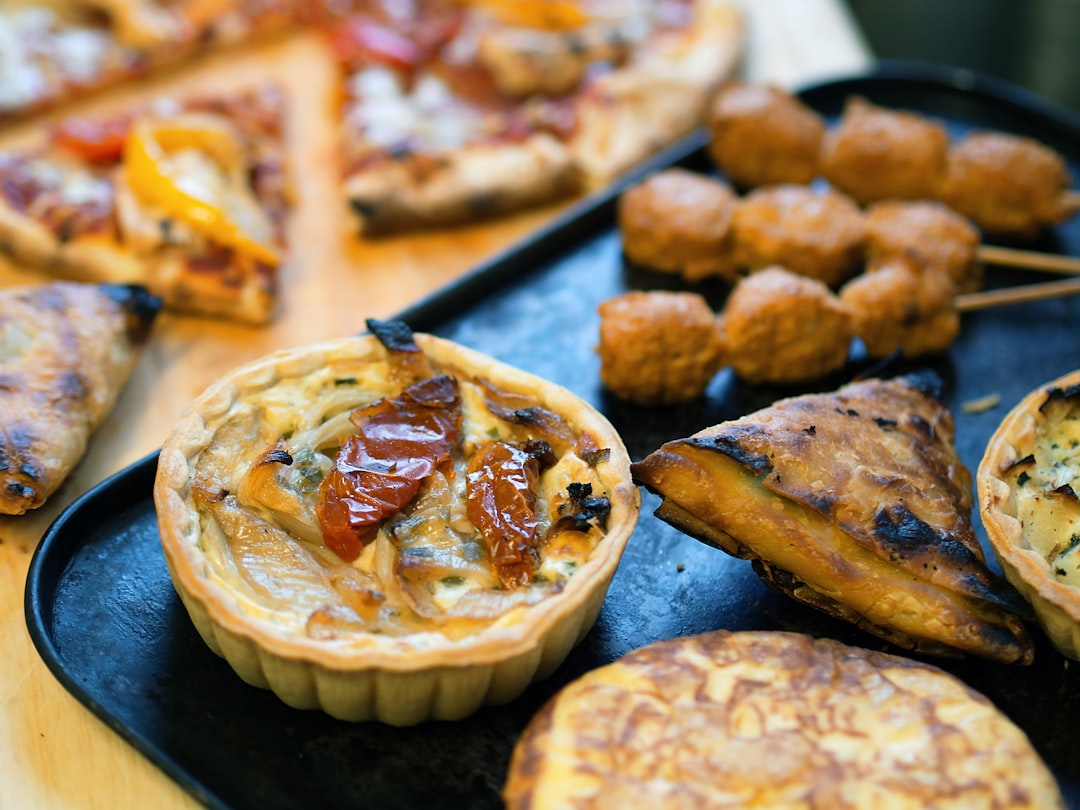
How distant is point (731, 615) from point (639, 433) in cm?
96

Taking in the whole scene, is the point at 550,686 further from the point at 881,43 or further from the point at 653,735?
the point at 881,43

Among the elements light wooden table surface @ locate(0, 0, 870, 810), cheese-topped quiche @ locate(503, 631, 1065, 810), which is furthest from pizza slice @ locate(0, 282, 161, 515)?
cheese-topped quiche @ locate(503, 631, 1065, 810)

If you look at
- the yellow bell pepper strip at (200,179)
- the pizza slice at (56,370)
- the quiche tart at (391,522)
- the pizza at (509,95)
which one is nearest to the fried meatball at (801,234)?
the pizza at (509,95)

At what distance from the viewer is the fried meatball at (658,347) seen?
4254 millimetres

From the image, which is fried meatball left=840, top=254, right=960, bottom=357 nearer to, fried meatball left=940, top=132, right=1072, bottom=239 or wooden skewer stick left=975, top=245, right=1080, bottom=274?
wooden skewer stick left=975, top=245, right=1080, bottom=274

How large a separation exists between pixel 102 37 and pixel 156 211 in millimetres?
2297

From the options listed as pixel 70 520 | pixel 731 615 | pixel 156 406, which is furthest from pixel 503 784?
pixel 156 406

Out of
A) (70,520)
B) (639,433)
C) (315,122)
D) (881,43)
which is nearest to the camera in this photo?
(70,520)

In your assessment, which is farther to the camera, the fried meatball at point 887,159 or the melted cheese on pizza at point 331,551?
the fried meatball at point 887,159

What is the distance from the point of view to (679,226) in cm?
495

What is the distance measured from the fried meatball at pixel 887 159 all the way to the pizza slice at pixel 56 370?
3.32m

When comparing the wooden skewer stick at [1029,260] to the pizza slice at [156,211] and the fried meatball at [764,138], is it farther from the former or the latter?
the pizza slice at [156,211]

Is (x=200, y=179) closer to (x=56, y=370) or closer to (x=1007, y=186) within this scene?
(x=56, y=370)

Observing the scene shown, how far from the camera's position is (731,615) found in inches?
141
